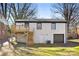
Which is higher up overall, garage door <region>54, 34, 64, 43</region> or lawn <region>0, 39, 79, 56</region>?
garage door <region>54, 34, 64, 43</region>

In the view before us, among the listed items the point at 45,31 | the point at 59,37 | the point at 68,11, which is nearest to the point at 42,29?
the point at 45,31

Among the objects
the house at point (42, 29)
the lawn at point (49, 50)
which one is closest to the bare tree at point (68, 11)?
the house at point (42, 29)

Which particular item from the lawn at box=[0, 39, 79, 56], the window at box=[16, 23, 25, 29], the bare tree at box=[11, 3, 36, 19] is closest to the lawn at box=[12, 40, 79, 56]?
the lawn at box=[0, 39, 79, 56]

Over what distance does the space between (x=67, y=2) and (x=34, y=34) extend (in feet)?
1.57

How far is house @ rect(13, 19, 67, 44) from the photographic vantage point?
3447 mm

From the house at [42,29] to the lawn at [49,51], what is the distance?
0.24 ft

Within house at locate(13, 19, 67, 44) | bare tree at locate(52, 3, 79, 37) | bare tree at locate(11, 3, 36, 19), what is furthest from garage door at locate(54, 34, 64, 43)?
bare tree at locate(11, 3, 36, 19)

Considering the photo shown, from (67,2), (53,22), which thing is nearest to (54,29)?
(53,22)

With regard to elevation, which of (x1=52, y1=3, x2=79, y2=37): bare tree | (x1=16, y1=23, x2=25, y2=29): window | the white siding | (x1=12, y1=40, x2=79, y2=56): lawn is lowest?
(x1=12, y1=40, x2=79, y2=56): lawn

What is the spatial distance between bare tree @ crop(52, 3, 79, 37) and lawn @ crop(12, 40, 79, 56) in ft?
0.79

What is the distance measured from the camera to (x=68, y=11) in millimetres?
3475

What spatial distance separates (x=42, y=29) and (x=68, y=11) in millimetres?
331

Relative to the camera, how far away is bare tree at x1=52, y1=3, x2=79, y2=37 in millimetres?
3457

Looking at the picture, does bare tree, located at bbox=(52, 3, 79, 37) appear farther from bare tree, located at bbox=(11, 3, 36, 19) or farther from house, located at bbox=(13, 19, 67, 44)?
bare tree, located at bbox=(11, 3, 36, 19)
